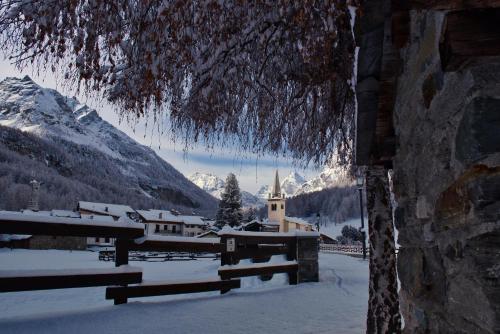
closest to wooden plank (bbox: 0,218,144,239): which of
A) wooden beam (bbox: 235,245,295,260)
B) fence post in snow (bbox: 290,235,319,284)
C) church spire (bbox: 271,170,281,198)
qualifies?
wooden beam (bbox: 235,245,295,260)

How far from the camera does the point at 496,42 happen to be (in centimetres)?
157

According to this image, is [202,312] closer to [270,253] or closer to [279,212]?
[270,253]

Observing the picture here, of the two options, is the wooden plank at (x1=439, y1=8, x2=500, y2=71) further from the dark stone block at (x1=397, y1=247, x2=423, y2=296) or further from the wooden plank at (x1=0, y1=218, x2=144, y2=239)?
the wooden plank at (x1=0, y1=218, x2=144, y2=239)

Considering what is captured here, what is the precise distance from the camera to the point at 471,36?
1.57 m

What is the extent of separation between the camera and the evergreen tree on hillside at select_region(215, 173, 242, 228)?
42.0 meters

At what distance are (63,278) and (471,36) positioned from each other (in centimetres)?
463

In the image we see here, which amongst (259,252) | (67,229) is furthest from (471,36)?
(259,252)

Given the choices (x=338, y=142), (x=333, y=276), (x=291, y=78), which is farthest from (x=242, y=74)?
(x=333, y=276)

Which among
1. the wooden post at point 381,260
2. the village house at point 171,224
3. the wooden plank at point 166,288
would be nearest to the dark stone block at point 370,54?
the wooden post at point 381,260

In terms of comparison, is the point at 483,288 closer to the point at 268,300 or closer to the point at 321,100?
the point at 321,100

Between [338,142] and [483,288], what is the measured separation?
4942mm

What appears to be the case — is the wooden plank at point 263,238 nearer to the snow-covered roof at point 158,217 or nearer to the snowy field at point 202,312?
the snowy field at point 202,312

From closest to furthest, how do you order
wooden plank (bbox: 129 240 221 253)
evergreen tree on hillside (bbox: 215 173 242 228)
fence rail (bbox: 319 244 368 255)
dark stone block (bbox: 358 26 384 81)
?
1. dark stone block (bbox: 358 26 384 81)
2. wooden plank (bbox: 129 240 221 253)
3. fence rail (bbox: 319 244 368 255)
4. evergreen tree on hillside (bbox: 215 173 242 228)

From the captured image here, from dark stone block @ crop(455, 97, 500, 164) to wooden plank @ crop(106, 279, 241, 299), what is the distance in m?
4.76
